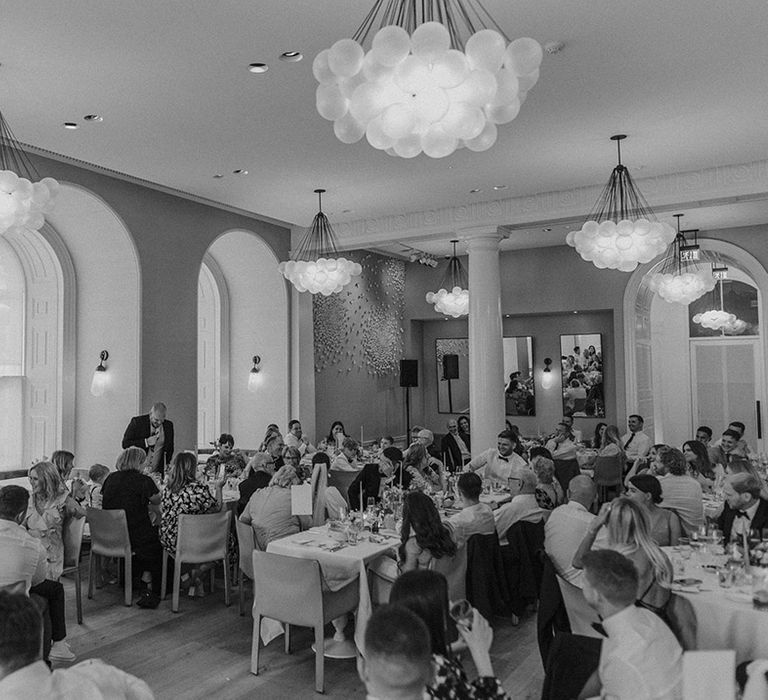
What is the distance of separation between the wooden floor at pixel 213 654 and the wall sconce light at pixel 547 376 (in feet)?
28.0

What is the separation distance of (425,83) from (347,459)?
245 inches

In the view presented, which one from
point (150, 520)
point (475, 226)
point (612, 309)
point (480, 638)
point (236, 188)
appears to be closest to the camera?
point (480, 638)

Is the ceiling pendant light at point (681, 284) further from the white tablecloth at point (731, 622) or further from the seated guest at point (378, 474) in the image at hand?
the white tablecloth at point (731, 622)

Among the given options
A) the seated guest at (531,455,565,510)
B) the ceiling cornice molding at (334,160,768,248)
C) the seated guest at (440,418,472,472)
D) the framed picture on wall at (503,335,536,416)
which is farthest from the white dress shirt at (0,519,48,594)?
the framed picture on wall at (503,335,536,416)

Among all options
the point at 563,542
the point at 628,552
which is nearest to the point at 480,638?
the point at 628,552

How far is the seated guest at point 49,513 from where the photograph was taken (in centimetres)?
510

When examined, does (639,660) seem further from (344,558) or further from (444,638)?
(344,558)

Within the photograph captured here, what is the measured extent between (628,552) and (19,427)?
7806mm

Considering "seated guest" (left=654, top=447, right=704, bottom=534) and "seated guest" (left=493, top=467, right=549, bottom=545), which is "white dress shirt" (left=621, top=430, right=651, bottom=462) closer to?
"seated guest" (left=654, top=447, right=704, bottom=534)

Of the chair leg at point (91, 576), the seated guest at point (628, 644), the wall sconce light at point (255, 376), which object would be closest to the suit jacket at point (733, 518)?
the seated guest at point (628, 644)

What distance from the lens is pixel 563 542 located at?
446 centimetres

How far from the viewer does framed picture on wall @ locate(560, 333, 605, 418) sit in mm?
13312

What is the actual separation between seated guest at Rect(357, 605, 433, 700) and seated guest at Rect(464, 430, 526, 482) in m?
6.16

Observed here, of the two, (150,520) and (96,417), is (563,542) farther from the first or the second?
(96,417)
